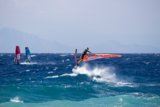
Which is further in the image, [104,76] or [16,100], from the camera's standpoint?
[104,76]

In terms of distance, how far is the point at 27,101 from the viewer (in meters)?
22.0

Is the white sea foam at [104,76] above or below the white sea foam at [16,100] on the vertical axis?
above

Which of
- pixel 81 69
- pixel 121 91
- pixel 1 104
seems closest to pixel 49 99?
pixel 1 104

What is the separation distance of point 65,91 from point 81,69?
18.8m

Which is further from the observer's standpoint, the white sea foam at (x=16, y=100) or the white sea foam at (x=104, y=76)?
the white sea foam at (x=104, y=76)

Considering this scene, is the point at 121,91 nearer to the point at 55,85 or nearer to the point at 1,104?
the point at 55,85

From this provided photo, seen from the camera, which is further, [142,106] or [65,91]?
[65,91]

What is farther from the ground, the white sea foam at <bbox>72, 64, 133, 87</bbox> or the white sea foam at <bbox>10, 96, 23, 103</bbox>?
the white sea foam at <bbox>72, 64, 133, 87</bbox>

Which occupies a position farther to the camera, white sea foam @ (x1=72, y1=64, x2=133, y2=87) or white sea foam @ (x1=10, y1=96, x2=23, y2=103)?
white sea foam @ (x1=72, y1=64, x2=133, y2=87)

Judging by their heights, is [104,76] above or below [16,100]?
above

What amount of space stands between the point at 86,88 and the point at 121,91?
3369mm

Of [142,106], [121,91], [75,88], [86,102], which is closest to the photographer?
[142,106]

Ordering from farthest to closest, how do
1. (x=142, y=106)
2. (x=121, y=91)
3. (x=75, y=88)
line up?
(x=75, y=88), (x=121, y=91), (x=142, y=106)

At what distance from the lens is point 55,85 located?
28.3m
